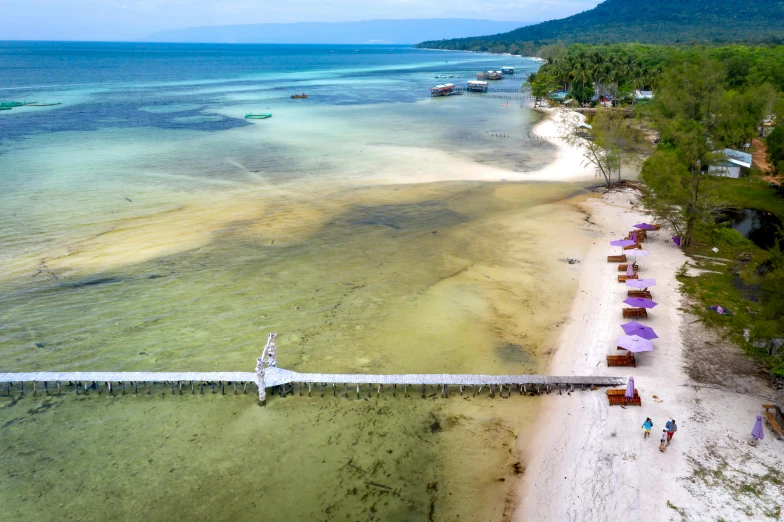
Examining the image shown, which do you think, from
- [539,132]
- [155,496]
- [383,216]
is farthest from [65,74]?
[155,496]

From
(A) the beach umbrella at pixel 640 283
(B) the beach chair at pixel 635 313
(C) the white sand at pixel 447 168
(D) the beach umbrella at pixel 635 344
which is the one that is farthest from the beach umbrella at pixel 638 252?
(C) the white sand at pixel 447 168

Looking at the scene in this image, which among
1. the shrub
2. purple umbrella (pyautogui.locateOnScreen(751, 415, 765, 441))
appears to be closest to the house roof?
the shrub

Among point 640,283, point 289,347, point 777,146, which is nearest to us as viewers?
point 289,347

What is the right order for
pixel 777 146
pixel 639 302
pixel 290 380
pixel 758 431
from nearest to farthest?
pixel 758 431 → pixel 290 380 → pixel 639 302 → pixel 777 146

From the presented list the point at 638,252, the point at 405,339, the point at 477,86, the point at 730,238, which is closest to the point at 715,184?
the point at 730,238

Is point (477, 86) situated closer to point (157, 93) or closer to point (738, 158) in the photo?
point (157, 93)

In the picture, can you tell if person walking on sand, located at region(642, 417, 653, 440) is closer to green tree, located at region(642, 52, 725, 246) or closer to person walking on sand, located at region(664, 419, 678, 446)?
person walking on sand, located at region(664, 419, 678, 446)

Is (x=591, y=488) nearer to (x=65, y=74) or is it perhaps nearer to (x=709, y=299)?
(x=709, y=299)

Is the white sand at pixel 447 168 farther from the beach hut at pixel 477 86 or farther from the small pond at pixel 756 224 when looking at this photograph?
the beach hut at pixel 477 86
